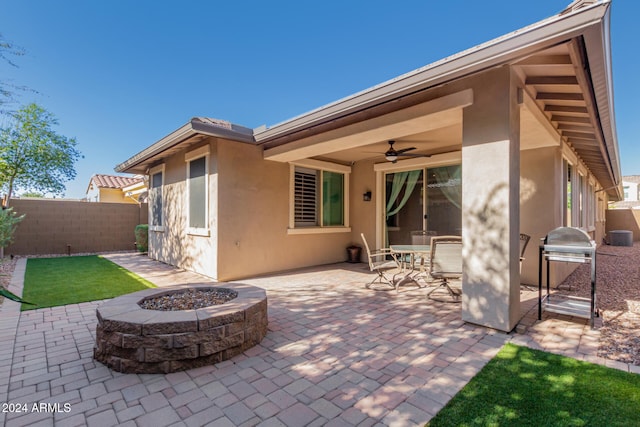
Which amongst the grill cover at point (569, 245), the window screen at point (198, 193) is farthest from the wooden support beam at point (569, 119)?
the window screen at point (198, 193)

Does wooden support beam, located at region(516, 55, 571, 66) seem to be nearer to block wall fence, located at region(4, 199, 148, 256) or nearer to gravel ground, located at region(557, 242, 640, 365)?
gravel ground, located at region(557, 242, 640, 365)

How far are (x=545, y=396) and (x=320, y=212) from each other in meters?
6.83

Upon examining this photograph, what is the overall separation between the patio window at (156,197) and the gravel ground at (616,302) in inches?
393

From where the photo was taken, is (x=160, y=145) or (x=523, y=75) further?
(x=160, y=145)

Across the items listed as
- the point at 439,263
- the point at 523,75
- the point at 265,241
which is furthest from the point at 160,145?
the point at 523,75

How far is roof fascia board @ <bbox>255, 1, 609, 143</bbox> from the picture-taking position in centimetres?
257

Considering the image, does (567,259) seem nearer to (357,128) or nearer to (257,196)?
(357,128)

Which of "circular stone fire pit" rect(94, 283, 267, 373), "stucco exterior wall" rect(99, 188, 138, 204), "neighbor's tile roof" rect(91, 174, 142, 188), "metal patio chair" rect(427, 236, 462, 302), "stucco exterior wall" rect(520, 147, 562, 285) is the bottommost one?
"circular stone fire pit" rect(94, 283, 267, 373)

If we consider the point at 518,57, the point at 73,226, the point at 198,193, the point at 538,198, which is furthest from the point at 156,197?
the point at 538,198

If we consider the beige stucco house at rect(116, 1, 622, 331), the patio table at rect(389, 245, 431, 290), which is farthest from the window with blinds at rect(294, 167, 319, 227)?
the patio table at rect(389, 245, 431, 290)

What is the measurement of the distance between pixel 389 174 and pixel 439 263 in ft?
14.4

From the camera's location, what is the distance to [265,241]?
24.3 ft

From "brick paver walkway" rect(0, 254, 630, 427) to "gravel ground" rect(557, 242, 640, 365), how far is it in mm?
A: 198

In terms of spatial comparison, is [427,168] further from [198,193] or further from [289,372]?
[289,372]
